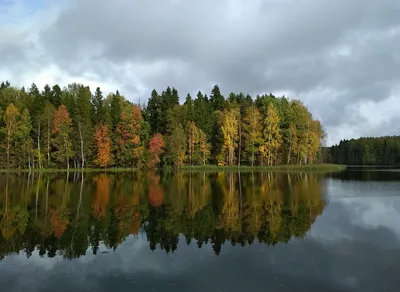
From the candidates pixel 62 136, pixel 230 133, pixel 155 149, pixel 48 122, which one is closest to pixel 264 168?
pixel 230 133

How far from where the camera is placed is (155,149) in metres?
86.5

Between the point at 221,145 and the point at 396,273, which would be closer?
the point at 396,273

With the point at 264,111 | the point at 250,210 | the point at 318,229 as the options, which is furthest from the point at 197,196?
the point at 264,111

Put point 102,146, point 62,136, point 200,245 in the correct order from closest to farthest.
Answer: point 200,245 < point 62,136 < point 102,146

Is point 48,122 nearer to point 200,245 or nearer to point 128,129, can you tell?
point 128,129

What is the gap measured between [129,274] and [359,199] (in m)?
23.8

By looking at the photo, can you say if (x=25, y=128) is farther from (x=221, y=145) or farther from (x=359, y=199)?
(x=359, y=199)

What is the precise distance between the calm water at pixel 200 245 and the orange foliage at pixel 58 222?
2.2 inches

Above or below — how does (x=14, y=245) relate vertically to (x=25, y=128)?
below

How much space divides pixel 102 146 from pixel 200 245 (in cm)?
6826

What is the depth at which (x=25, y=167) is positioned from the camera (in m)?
79.9

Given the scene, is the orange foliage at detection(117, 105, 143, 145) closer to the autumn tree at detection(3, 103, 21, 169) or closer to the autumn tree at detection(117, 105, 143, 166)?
the autumn tree at detection(117, 105, 143, 166)

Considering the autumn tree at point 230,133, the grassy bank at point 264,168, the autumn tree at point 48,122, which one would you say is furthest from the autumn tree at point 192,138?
the autumn tree at point 48,122

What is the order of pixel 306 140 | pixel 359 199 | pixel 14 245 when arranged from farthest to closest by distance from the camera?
pixel 306 140 < pixel 359 199 < pixel 14 245
